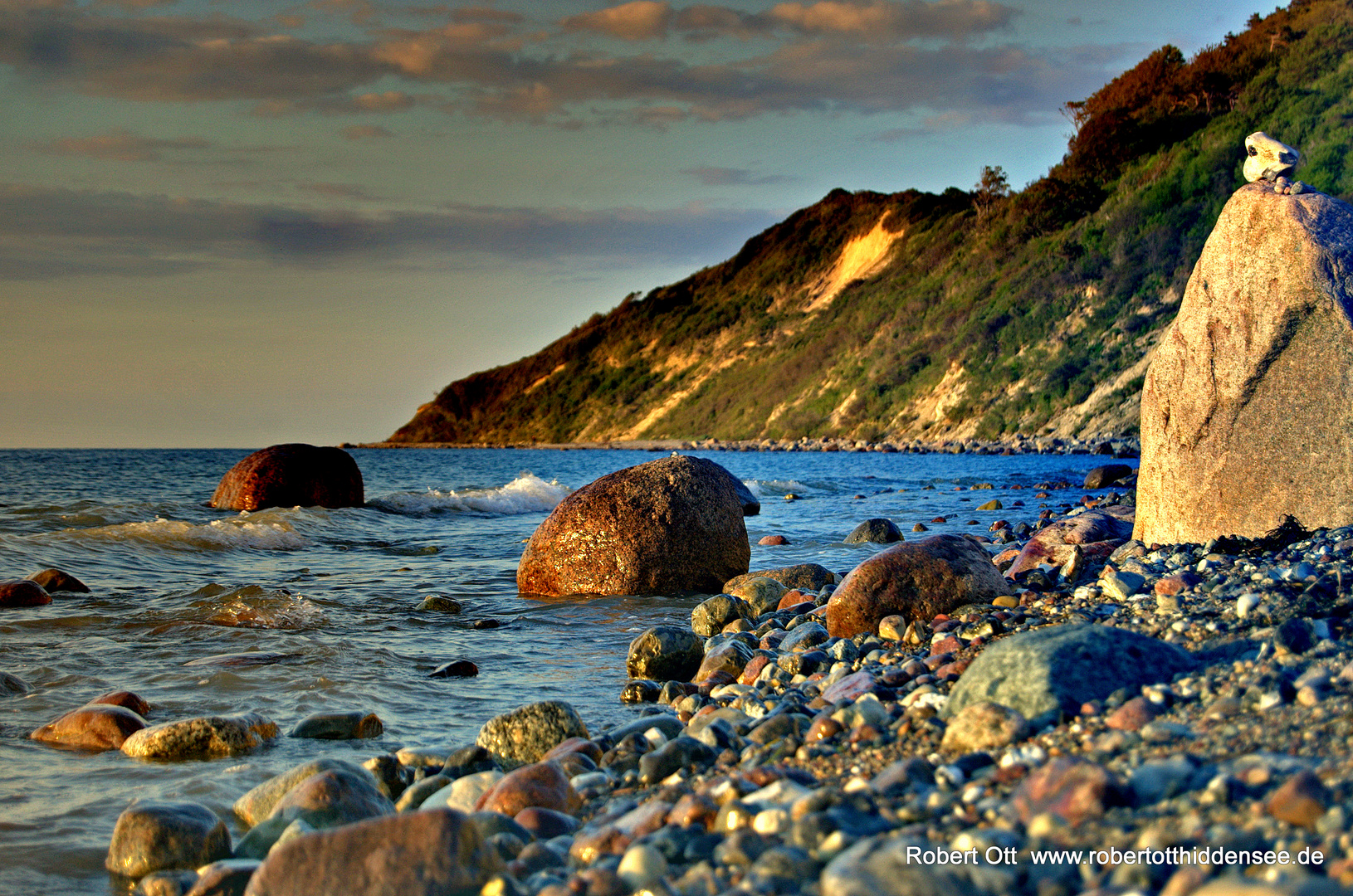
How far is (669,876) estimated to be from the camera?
8.10 ft

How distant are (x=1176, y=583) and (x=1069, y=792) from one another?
263cm

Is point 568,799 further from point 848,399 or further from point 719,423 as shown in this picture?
point 719,423

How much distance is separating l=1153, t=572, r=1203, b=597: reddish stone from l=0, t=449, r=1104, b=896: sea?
2826 millimetres

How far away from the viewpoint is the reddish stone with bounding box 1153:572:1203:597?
4.50 metres

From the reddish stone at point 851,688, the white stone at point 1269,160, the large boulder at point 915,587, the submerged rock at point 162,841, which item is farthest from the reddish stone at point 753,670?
the white stone at point 1269,160

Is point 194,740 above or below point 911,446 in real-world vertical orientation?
below

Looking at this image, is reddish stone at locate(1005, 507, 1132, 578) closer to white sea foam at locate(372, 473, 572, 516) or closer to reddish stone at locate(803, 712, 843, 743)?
reddish stone at locate(803, 712, 843, 743)

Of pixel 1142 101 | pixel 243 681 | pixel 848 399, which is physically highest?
pixel 1142 101

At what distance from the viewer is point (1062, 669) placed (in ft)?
10.4

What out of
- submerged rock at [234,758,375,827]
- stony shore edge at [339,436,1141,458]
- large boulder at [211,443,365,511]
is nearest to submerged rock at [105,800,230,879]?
submerged rock at [234,758,375,827]

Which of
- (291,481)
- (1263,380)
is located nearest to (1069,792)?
(1263,380)

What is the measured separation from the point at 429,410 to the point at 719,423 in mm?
53332

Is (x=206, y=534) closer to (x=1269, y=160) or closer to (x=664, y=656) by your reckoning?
(x=664, y=656)

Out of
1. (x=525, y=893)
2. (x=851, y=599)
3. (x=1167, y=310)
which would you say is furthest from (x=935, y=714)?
(x=1167, y=310)
